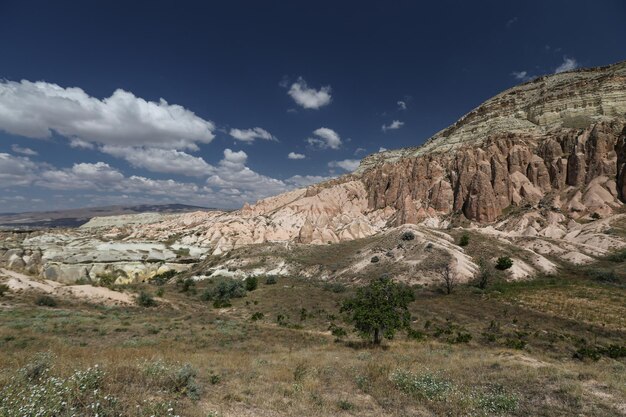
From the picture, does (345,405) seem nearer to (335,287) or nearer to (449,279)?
(335,287)

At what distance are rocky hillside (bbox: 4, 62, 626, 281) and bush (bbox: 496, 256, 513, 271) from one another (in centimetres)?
145

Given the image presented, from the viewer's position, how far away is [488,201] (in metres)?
74.2

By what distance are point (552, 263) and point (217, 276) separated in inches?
2026

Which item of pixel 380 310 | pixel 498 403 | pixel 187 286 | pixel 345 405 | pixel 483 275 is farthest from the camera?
pixel 187 286

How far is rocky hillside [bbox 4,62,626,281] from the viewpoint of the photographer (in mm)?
53719

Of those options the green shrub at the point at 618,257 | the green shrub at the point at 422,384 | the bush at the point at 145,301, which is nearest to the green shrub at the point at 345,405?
the green shrub at the point at 422,384

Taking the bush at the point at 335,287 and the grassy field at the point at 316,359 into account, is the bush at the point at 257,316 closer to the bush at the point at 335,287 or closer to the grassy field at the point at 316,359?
the grassy field at the point at 316,359

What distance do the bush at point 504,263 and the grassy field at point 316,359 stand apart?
6.76 m

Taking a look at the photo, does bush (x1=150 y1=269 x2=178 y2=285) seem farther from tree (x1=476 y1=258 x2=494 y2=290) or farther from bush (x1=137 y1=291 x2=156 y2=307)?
tree (x1=476 y1=258 x2=494 y2=290)

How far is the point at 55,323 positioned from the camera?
808 inches

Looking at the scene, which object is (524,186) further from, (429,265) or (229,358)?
(229,358)

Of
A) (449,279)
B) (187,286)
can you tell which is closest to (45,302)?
(187,286)

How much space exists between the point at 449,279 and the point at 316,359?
3074cm

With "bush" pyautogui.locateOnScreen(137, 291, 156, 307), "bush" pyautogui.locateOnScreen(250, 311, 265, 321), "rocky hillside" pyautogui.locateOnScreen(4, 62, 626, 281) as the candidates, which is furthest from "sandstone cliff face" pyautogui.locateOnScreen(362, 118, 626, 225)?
"bush" pyautogui.locateOnScreen(137, 291, 156, 307)
